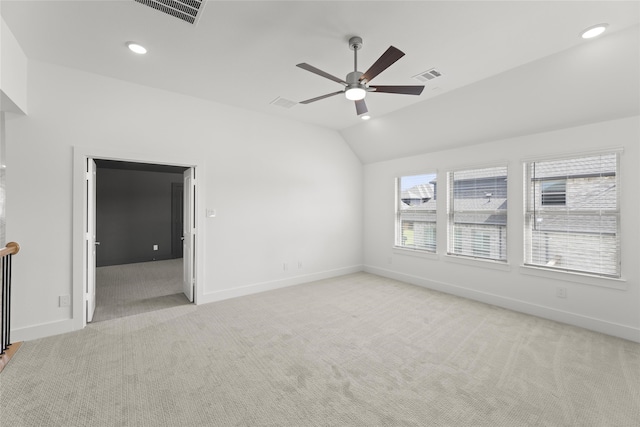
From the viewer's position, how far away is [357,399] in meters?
2.07

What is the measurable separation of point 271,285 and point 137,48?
11.9 ft

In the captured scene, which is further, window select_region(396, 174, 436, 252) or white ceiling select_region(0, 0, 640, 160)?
window select_region(396, 174, 436, 252)

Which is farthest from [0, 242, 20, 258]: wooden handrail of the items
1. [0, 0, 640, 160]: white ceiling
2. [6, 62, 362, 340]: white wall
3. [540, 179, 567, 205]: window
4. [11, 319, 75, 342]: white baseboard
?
[540, 179, 567, 205]: window

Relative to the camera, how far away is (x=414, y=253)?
5152mm

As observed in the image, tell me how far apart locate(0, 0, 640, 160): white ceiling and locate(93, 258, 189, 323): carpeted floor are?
3038 millimetres

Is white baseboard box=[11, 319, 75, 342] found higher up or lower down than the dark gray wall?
lower down

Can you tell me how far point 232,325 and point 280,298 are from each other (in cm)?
107

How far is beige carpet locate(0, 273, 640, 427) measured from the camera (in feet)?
6.29

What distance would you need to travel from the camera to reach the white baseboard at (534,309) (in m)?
3.07

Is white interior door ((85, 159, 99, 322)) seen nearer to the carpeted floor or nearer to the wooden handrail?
the carpeted floor

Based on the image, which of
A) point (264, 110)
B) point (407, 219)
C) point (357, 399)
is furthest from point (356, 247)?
point (357, 399)

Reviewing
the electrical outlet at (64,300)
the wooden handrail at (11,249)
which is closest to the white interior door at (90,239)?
the electrical outlet at (64,300)

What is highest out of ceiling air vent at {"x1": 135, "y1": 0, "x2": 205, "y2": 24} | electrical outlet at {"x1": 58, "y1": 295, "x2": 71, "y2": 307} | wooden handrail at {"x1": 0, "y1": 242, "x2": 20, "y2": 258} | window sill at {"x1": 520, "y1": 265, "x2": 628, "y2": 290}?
ceiling air vent at {"x1": 135, "y1": 0, "x2": 205, "y2": 24}

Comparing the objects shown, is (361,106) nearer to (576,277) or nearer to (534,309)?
(576,277)
